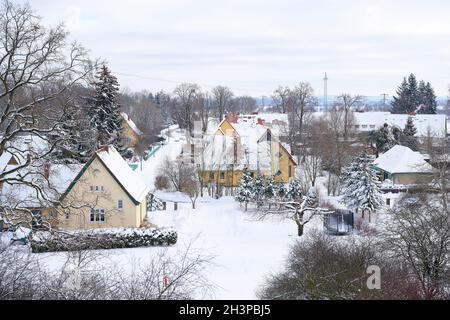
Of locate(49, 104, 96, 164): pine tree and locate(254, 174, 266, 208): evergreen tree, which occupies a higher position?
locate(49, 104, 96, 164): pine tree

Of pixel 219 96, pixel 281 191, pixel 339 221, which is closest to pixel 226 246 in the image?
pixel 339 221

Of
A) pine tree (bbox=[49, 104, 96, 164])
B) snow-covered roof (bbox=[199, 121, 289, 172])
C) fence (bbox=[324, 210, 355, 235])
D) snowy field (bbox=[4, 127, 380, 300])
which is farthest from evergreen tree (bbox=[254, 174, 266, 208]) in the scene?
pine tree (bbox=[49, 104, 96, 164])

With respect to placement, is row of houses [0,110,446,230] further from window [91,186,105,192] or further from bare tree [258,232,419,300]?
bare tree [258,232,419,300]

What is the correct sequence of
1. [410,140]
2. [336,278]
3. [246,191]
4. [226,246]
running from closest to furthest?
[336,278] < [226,246] < [246,191] < [410,140]

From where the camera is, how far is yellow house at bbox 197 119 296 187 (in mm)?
33906

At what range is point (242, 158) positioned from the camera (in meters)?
35.3

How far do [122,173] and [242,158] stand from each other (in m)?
12.8

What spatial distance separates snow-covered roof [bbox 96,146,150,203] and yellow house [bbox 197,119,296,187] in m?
8.60

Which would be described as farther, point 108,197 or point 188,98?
point 188,98

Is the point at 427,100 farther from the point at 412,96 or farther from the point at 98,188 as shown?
the point at 98,188
